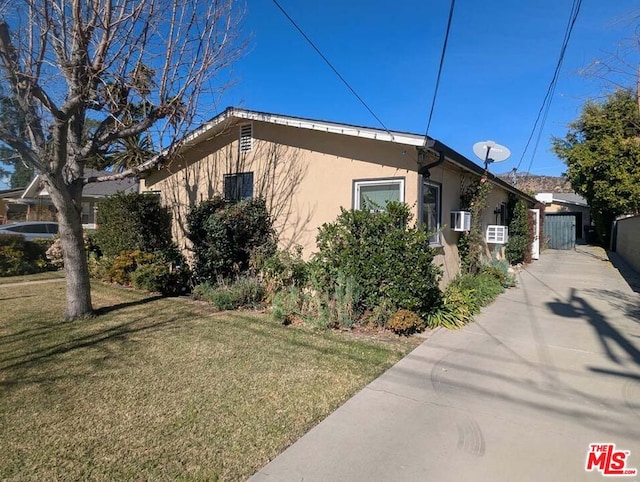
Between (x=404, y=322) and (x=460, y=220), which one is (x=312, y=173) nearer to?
(x=460, y=220)

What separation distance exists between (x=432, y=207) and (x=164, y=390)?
600 centimetres

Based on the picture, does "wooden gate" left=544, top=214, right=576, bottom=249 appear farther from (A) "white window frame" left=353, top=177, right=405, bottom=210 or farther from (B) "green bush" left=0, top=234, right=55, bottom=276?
(B) "green bush" left=0, top=234, right=55, bottom=276

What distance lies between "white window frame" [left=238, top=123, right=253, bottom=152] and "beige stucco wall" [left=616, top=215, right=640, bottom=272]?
14.0 metres

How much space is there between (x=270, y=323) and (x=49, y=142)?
4.68 meters

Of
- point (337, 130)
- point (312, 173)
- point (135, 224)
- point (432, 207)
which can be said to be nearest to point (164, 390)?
point (337, 130)

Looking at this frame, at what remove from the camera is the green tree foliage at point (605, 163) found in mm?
21031

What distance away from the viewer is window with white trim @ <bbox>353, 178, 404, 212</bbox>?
7191mm

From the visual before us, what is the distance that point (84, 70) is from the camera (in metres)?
5.48

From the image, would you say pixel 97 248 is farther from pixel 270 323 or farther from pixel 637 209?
pixel 637 209

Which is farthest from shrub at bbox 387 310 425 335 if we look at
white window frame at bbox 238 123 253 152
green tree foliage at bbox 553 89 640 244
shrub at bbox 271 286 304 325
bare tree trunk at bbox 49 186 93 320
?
green tree foliage at bbox 553 89 640 244

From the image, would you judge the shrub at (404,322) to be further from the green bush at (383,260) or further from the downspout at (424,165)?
the downspout at (424,165)

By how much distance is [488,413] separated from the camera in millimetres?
3512

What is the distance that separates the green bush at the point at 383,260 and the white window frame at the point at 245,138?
12.5 feet

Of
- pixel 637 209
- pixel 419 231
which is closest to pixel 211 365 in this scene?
pixel 419 231
